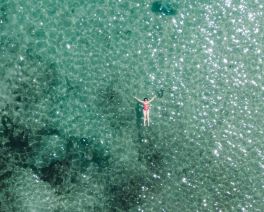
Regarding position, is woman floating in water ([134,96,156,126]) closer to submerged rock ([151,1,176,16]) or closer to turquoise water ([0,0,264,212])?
turquoise water ([0,0,264,212])

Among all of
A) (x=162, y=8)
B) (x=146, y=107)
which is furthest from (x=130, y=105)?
(x=162, y=8)

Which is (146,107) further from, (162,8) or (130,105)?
(162,8)

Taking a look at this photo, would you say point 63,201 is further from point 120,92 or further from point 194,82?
point 194,82

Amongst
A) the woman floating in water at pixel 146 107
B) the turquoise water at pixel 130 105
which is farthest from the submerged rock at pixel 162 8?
the woman floating in water at pixel 146 107

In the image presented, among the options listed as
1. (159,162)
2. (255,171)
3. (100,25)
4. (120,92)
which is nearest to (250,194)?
(255,171)

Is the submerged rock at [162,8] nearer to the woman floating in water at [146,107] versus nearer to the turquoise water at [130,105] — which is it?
the turquoise water at [130,105]

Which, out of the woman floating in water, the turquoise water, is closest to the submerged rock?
the turquoise water

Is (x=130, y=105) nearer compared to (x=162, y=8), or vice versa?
(x=130, y=105)

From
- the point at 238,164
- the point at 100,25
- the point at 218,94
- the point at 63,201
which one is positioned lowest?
the point at 63,201
